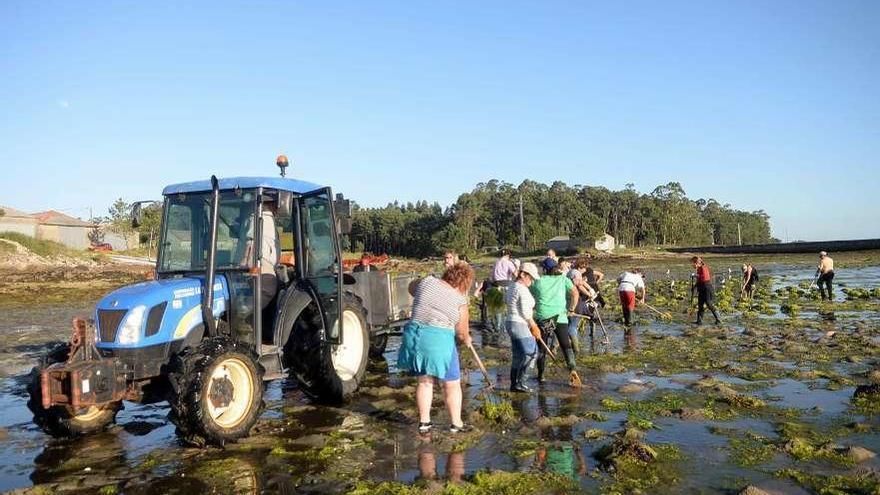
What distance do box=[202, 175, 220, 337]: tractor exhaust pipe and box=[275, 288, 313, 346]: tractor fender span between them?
86 cm

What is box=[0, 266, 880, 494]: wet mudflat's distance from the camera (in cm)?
587

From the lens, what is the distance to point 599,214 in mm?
108000

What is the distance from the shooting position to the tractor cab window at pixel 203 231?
7.98 meters

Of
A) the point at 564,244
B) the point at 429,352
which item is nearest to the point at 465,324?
the point at 429,352

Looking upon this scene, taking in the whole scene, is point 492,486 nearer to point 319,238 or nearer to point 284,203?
point 284,203

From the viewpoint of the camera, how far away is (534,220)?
326ft

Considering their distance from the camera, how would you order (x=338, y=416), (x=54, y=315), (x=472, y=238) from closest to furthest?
(x=338, y=416) < (x=54, y=315) < (x=472, y=238)

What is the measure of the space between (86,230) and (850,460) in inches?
3041

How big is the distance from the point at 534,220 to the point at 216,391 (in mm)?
93958

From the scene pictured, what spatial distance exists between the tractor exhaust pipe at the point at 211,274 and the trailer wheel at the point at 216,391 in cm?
41

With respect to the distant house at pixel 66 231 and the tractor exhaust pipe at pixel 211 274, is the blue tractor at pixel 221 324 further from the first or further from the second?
the distant house at pixel 66 231

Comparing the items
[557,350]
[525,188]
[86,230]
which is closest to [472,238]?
[525,188]

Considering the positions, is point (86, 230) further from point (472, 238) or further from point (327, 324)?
point (327, 324)

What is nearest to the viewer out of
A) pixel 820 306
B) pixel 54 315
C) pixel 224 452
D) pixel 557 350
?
pixel 224 452
